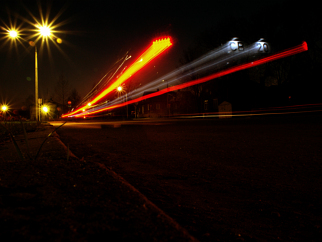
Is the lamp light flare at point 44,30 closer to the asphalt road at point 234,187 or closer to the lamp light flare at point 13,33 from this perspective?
the lamp light flare at point 13,33

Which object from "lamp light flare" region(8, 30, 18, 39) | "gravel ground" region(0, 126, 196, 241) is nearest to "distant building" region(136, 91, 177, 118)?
"lamp light flare" region(8, 30, 18, 39)

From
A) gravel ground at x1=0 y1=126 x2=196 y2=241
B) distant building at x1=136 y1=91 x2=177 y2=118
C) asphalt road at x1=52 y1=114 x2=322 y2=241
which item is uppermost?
distant building at x1=136 y1=91 x2=177 y2=118

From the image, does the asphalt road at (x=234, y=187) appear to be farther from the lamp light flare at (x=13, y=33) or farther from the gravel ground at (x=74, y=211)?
the lamp light flare at (x=13, y=33)

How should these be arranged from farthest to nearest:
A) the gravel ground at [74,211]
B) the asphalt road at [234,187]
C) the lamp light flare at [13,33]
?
the lamp light flare at [13,33]
the asphalt road at [234,187]
the gravel ground at [74,211]

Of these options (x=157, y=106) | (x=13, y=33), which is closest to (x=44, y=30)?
(x=13, y=33)

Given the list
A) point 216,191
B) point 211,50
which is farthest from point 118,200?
point 211,50

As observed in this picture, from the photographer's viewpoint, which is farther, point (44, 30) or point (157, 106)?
point (157, 106)

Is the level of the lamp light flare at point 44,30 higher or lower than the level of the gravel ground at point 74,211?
higher

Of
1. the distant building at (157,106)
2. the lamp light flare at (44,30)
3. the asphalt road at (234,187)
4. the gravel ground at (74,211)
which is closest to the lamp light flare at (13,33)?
the lamp light flare at (44,30)

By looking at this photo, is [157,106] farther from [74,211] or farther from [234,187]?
[74,211]

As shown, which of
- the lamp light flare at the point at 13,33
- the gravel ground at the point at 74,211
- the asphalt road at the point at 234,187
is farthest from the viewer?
the lamp light flare at the point at 13,33

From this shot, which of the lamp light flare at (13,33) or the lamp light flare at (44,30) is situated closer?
the lamp light flare at (13,33)

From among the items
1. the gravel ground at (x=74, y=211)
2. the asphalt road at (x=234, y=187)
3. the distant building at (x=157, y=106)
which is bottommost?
the asphalt road at (x=234, y=187)

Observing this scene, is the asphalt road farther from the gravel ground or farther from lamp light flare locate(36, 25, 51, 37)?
lamp light flare locate(36, 25, 51, 37)
